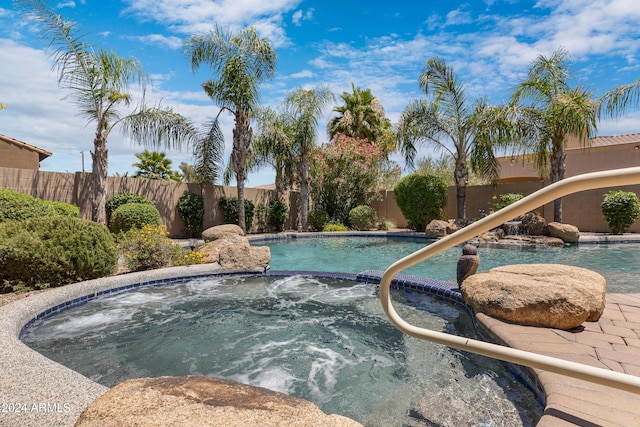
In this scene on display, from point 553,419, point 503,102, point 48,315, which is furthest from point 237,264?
point 503,102

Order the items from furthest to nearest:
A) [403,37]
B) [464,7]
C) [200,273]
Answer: [403,37] → [464,7] → [200,273]

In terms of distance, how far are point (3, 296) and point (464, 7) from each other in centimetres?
1174

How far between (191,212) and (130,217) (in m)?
Result: 3.21

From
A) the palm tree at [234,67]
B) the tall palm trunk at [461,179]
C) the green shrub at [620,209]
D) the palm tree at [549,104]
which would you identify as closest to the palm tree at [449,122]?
the tall palm trunk at [461,179]

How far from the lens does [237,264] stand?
7.15 metres

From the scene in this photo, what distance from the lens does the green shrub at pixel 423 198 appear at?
14961mm

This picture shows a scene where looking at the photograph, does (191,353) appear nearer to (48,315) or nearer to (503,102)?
(48,315)

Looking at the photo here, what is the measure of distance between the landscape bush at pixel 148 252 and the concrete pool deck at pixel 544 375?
96.3 inches

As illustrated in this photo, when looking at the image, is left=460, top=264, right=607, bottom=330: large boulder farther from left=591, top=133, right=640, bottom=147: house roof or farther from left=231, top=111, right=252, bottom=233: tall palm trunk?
left=591, top=133, right=640, bottom=147: house roof

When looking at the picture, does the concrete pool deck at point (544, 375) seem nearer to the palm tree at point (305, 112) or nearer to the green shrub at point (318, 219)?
the palm tree at point (305, 112)

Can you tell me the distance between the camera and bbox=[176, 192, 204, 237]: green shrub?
44.4ft

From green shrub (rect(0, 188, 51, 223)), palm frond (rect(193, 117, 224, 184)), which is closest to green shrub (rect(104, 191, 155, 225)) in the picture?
palm frond (rect(193, 117, 224, 184))

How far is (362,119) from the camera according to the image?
2145 centimetres

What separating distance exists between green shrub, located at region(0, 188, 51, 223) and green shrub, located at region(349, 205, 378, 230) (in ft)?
37.6
